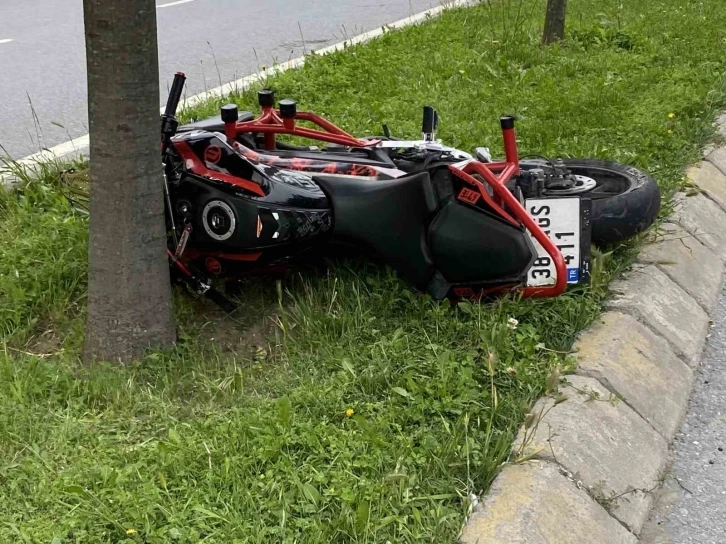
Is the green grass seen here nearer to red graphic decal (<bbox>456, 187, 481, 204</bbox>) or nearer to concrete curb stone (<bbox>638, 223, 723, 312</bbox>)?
concrete curb stone (<bbox>638, 223, 723, 312</bbox>)

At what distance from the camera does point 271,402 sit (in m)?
2.75

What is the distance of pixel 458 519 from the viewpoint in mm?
2275

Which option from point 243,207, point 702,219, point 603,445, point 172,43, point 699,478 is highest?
point 172,43

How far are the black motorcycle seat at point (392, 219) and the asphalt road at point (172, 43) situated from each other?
115 inches

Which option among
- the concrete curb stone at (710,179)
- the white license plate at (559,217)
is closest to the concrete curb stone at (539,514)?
the white license plate at (559,217)

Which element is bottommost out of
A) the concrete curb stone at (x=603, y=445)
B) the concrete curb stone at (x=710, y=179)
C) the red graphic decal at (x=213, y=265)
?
the concrete curb stone at (x=603, y=445)

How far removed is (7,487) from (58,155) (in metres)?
3.00

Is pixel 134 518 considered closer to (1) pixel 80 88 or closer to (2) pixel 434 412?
(2) pixel 434 412

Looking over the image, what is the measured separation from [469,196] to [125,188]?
1.18m

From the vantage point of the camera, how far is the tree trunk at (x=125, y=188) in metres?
2.71

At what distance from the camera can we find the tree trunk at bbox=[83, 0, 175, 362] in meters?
2.71

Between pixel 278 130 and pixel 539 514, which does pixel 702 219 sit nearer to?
pixel 278 130

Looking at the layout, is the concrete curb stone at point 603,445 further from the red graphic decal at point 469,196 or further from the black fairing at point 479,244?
the red graphic decal at point 469,196

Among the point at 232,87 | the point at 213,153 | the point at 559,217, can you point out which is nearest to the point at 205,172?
the point at 213,153
